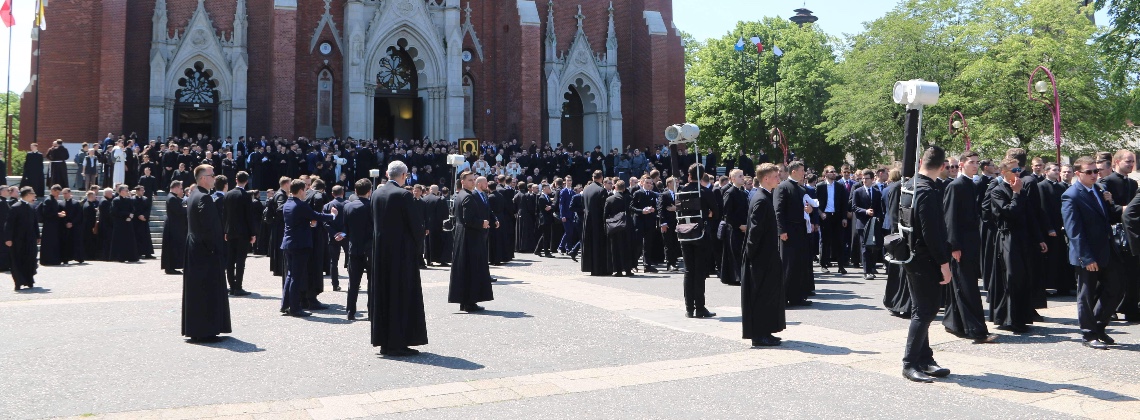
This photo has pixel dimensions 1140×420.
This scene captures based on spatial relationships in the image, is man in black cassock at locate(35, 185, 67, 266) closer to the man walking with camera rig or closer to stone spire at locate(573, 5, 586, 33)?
the man walking with camera rig

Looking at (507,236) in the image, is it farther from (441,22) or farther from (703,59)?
(703,59)

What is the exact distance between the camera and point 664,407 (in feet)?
21.1

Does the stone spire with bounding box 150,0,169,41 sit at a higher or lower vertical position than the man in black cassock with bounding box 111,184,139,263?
higher

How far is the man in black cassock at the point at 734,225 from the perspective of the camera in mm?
12156

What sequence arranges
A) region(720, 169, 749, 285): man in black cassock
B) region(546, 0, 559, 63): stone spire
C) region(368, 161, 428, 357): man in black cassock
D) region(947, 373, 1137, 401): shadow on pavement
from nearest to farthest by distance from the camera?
region(947, 373, 1137, 401): shadow on pavement
region(368, 161, 428, 357): man in black cassock
region(720, 169, 749, 285): man in black cassock
region(546, 0, 559, 63): stone spire

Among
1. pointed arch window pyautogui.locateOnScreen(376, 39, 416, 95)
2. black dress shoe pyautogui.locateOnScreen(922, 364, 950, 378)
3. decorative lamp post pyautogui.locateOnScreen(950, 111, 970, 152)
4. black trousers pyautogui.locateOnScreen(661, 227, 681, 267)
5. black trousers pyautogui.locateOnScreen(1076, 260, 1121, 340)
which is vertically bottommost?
black dress shoe pyautogui.locateOnScreen(922, 364, 950, 378)

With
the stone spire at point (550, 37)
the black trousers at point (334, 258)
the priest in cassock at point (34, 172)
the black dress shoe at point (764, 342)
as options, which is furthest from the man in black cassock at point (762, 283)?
the stone spire at point (550, 37)

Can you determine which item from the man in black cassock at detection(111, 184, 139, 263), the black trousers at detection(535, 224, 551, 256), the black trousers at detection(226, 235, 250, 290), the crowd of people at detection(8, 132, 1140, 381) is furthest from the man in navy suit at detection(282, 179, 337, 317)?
the black trousers at detection(535, 224, 551, 256)

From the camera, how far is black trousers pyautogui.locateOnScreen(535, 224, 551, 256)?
2289 cm

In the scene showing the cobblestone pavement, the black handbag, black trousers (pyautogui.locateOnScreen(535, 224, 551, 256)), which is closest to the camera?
the cobblestone pavement

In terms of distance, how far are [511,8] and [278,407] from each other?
34.2m

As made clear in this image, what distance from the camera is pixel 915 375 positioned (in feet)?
23.4

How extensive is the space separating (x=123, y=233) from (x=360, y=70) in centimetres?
1593

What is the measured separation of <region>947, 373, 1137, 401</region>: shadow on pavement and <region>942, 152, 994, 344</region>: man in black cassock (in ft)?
5.86
